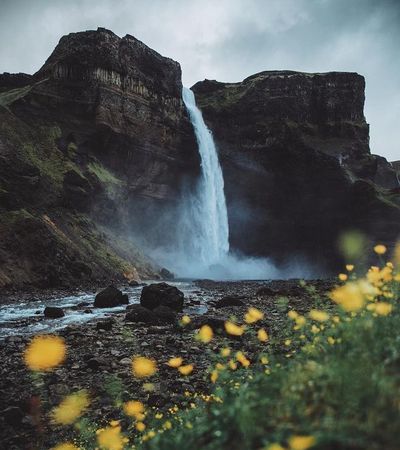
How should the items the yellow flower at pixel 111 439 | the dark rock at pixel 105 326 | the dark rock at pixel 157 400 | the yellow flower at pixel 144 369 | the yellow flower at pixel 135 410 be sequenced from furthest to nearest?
the dark rock at pixel 105 326 < the yellow flower at pixel 144 369 < the dark rock at pixel 157 400 < the yellow flower at pixel 135 410 < the yellow flower at pixel 111 439

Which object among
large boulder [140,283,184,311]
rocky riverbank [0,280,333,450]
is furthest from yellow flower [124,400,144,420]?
large boulder [140,283,184,311]

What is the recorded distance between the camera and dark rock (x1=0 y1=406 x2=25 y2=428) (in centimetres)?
618

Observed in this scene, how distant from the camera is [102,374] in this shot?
831 centimetres

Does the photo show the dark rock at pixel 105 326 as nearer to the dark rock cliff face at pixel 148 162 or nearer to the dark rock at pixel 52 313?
the dark rock at pixel 52 313

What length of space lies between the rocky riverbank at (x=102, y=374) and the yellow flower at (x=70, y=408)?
15 centimetres

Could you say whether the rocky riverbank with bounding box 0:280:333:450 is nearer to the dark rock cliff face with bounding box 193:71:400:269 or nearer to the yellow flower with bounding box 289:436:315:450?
the yellow flower with bounding box 289:436:315:450

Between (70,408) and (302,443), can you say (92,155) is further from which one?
(302,443)

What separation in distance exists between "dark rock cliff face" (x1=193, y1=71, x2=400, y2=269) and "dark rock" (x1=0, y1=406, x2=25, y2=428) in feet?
199

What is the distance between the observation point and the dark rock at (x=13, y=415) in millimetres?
6176

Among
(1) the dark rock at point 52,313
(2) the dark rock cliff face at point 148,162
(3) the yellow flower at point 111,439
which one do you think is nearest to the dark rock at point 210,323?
(1) the dark rock at point 52,313

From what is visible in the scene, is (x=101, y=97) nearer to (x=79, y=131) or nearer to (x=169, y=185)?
(x=79, y=131)

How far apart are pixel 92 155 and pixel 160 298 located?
36.7 meters

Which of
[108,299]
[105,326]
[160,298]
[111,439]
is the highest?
[111,439]

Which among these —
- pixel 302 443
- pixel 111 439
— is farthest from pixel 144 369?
pixel 302 443
